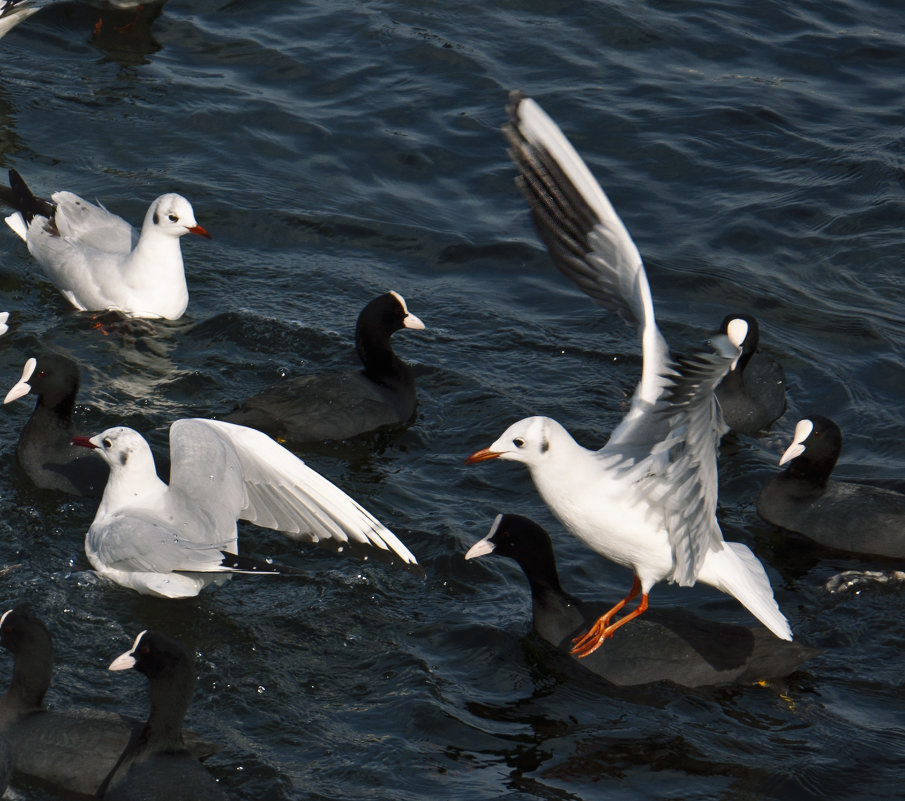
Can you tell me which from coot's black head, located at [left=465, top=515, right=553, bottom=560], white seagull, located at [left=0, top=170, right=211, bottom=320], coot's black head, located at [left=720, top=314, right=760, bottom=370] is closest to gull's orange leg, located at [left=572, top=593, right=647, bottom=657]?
coot's black head, located at [left=465, top=515, right=553, bottom=560]

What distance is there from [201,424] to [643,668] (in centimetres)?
256

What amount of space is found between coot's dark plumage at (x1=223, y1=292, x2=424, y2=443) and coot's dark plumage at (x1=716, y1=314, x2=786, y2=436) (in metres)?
2.12

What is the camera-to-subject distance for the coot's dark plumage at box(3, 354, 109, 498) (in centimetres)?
820

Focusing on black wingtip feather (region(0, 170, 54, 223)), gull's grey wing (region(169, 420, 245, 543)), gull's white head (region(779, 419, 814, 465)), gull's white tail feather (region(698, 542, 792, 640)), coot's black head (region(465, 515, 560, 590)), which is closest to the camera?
gull's white tail feather (region(698, 542, 792, 640))

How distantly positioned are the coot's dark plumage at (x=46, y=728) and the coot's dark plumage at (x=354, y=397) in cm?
272

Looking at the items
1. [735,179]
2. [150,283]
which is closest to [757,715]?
[150,283]

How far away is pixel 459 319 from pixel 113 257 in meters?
2.54

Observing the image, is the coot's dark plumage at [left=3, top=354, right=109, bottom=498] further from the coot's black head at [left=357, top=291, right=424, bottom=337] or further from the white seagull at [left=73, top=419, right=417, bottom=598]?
the coot's black head at [left=357, top=291, right=424, bottom=337]

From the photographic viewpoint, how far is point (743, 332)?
964 centimetres

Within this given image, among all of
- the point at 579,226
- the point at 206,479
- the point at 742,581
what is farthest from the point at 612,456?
the point at 206,479

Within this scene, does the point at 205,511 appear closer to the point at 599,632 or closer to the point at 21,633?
the point at 21,633

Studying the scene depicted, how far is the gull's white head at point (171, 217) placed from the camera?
32.9 ft

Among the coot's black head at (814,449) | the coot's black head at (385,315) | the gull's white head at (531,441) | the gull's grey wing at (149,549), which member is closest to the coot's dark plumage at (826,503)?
the coot's black head at (814,449)

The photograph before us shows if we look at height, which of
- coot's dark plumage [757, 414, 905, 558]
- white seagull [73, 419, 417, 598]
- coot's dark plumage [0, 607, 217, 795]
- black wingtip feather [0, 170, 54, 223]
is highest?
black wingtip feather [0, 170, 54, 223]
